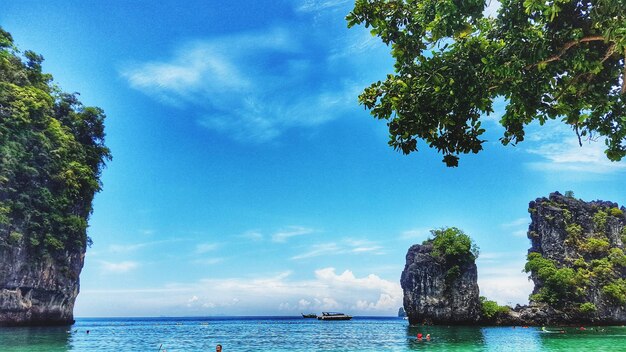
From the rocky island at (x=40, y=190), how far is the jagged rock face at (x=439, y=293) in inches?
1880

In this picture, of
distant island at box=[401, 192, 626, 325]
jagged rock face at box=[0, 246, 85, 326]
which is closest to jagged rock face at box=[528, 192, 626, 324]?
distant island at box=[401, 192, 626, 325]

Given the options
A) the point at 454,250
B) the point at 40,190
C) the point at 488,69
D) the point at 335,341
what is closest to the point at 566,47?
the point at 488,69

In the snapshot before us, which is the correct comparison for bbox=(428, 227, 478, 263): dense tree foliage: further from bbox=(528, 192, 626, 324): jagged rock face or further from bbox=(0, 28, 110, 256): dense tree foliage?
bbox=(0, 28, 110, 256): dense tree foliage

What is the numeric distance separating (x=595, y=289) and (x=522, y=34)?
6875cm

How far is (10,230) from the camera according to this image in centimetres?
4038

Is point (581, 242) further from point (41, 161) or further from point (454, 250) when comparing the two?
point (41, 161)

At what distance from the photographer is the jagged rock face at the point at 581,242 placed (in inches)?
2381

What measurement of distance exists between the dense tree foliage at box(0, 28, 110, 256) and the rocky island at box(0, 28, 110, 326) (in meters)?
0.08

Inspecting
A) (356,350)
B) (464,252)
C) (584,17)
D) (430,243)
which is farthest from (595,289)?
(584,17)

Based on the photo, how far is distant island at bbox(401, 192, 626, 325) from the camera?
60.7m

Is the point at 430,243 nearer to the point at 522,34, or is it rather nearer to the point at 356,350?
the point at 356,350

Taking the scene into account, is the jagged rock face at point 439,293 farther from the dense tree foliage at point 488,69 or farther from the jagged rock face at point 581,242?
the dense tree foliage at point 488,69

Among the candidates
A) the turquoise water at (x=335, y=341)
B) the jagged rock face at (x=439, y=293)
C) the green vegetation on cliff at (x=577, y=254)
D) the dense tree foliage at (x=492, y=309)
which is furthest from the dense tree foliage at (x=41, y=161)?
the green vegetation on cliff at (x=577, y=254)

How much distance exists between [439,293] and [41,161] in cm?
5486
